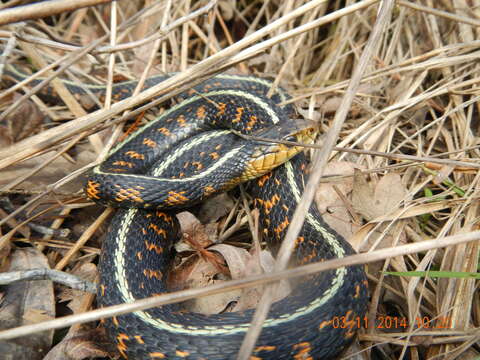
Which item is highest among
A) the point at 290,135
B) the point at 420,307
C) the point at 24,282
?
the point at 290,135

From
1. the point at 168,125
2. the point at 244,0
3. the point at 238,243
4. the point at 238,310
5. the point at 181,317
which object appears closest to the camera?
the point at 181,317

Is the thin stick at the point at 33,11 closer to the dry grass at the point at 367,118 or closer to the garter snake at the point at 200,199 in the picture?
the dry grass at the point at 367,118

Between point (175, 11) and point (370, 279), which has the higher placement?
point (175, 11)

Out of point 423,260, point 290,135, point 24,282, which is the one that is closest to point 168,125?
point 290,135

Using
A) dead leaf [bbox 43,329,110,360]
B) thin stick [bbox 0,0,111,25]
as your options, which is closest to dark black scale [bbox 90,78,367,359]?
dead leaf [bbox 43,329,110,360]

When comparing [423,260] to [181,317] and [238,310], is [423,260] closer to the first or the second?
[238,310]
